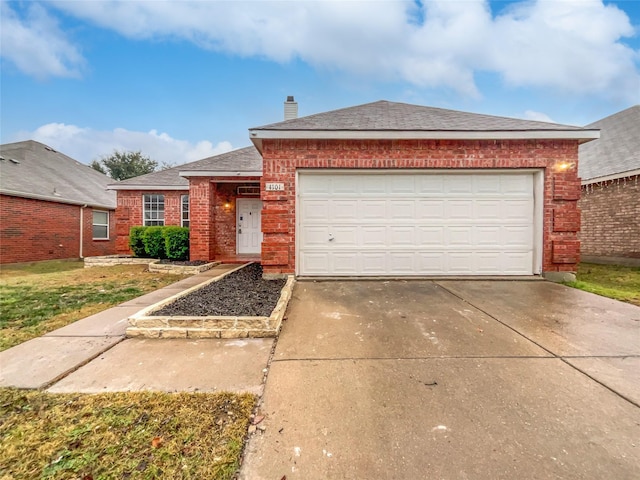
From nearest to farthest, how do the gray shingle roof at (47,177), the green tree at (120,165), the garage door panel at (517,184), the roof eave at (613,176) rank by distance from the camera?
the garage door panel at (517,184)
the roof eave at (613,176)
the gray shingle roof at (47,177)
the green tree at (120,165)

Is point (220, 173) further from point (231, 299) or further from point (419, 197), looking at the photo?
point (419, 197)

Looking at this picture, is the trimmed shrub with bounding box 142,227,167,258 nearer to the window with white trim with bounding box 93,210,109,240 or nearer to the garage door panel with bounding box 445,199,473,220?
the window with white trim with bounding box 93,210,109,240

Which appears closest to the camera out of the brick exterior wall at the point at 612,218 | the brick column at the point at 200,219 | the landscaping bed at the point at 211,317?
the landscaping bed at the point at 211,317

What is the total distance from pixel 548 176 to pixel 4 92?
931 inches

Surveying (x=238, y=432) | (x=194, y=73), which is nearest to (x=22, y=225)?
(x=194, y=73)

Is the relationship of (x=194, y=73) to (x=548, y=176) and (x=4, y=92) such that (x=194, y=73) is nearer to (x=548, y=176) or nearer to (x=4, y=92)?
(x=4, y=92)

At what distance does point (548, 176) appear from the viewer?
606 cm

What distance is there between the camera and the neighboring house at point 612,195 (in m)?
8.78

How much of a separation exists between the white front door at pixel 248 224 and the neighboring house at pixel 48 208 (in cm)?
835

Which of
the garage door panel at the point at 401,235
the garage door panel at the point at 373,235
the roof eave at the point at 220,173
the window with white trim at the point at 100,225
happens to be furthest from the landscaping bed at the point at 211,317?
the window with white trim at the point at 100,225

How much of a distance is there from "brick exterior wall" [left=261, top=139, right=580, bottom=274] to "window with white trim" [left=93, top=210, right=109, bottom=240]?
43.2ft

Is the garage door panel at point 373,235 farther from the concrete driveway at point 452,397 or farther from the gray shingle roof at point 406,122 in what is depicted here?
the concrete driveway at point 452,397

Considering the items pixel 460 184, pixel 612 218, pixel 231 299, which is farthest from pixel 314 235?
pixel 612 218

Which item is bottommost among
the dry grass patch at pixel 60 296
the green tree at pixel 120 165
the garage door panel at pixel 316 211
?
the dry grass patch at pixel 60 296
